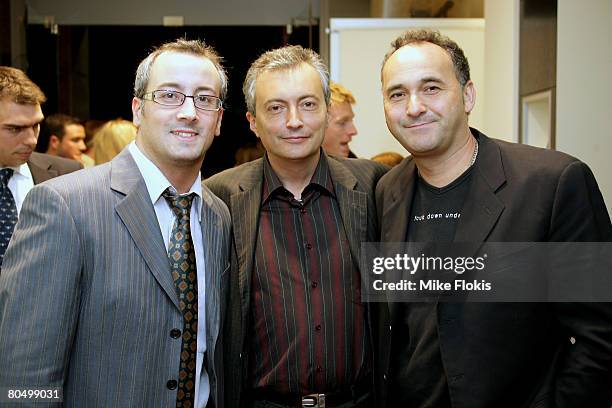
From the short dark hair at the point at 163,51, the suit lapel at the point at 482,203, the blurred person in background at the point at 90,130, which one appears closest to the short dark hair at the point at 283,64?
the short dark hair at the point at 163,51

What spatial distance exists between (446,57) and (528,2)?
1.78 meters

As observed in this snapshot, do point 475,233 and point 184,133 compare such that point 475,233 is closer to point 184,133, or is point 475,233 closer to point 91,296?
point 184,133

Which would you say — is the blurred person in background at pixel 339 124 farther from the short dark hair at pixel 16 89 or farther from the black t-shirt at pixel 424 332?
the black t-shirt at pixel 424 332

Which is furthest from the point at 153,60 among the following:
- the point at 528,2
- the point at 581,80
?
the point at 528,2

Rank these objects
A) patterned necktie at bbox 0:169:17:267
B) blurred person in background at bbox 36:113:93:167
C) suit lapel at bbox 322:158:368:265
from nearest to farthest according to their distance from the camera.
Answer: suit lapel at bbox 322:158:368:265, patterned necktie at bbox 0:169:17:267, blurred person in background at bbox 36:113:93:167

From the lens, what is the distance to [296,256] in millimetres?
2146

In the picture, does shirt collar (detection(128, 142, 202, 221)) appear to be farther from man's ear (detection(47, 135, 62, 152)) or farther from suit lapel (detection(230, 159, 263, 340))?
man's ear (detection(47, 135, 62, 152))

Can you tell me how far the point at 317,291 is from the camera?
6.94 feet

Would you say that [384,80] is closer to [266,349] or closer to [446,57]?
[446,57]

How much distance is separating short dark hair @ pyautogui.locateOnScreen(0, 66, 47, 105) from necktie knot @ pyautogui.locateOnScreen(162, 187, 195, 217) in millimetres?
1550

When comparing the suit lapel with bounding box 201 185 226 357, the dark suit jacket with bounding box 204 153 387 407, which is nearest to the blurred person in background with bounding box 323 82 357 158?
the dark suit jacket with bounding box 204 153 387 407

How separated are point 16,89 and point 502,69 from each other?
2450 millimetres

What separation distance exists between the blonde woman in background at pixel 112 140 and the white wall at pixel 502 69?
216cm

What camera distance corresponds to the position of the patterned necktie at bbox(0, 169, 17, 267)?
2788 millimetres
